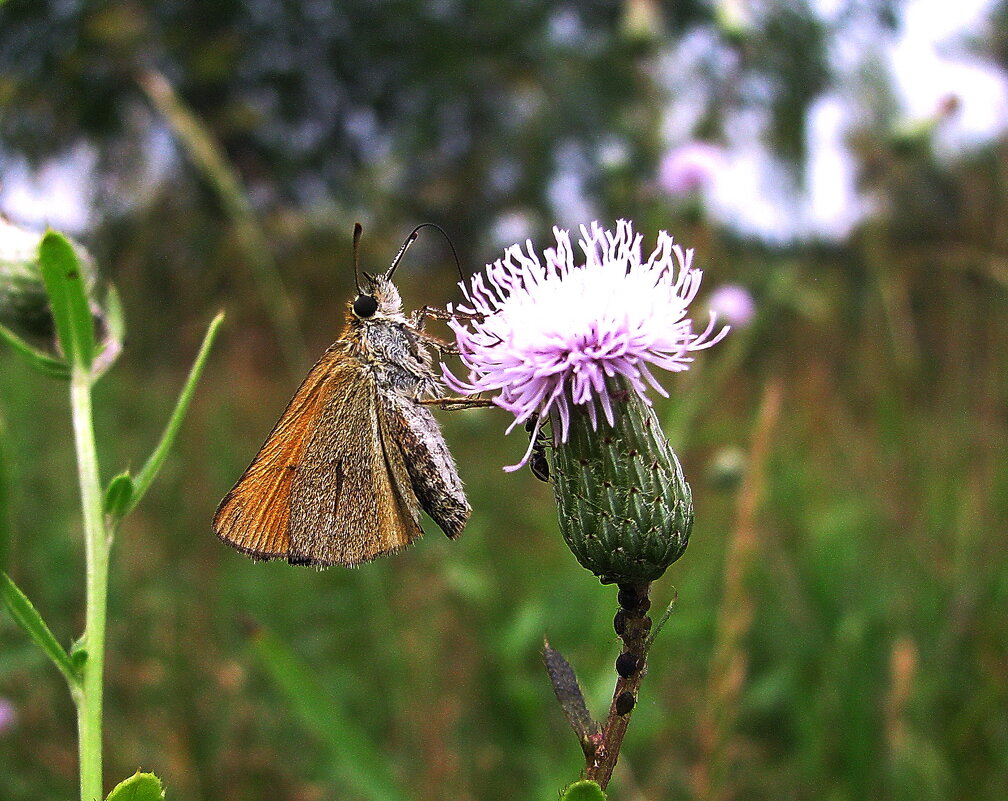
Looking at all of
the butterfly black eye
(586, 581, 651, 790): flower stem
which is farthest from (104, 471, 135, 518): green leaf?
the butterfly black eye

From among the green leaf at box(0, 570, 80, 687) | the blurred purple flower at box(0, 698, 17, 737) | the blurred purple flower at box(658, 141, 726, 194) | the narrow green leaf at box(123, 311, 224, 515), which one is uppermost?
the blurred purple flower at box(658, 141, 726, 194)

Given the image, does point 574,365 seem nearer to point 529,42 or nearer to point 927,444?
point 927,444

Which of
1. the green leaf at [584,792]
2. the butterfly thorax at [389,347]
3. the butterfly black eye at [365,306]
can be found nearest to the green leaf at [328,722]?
the butterfly thorax at [389,347]

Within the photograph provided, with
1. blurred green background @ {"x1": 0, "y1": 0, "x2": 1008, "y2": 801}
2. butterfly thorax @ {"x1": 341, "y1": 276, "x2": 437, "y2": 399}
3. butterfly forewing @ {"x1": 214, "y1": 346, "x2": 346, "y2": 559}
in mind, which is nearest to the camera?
butterfly forewing @ {"x1": 214, "y1": 346, "x2": 346, "y2": 559}

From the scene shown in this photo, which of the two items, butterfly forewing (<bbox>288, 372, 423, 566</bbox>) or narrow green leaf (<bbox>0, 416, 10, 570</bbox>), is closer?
narrow green leaf (<bbox>0, 416, 10, 570</bbox>)

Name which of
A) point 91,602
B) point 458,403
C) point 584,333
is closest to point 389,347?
point 458,403

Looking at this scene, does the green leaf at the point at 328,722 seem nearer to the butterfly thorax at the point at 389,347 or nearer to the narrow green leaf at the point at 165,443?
the butterfly thorax at the point at 389,347

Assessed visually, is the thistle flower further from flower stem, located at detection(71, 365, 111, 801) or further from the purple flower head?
flower stem, located at detection(71, 365, 111, 801)
